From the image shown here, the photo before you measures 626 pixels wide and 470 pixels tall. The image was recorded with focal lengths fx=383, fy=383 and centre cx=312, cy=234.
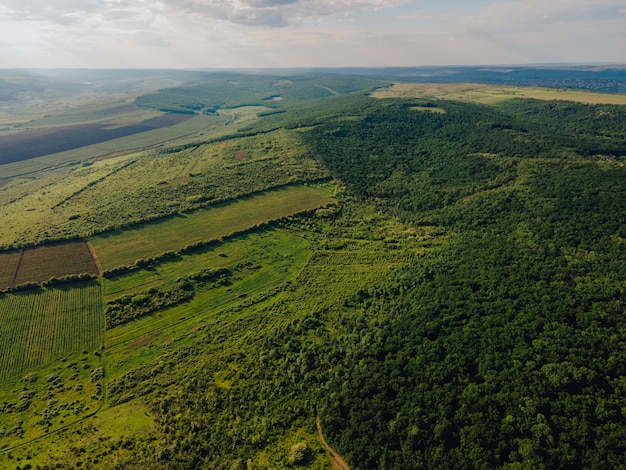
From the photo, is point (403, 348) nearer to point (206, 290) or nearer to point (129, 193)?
point (206, 290)

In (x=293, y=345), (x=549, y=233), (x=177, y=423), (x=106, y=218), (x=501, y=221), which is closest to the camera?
(x=177, y=423)

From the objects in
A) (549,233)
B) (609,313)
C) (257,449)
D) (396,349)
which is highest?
(549,233)

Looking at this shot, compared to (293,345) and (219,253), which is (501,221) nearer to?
(293,345)

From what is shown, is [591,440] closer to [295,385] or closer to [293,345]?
[295,385]

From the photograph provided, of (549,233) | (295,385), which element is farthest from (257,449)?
(549,233)

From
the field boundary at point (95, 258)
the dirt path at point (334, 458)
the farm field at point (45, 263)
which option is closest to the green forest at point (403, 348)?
the dirt path at point (334, 458)

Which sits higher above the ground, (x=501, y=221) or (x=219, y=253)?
(x=501, y=221)

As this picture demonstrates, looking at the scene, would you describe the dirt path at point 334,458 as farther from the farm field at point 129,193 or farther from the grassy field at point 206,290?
the farm field at point 129,193

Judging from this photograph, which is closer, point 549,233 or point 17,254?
point 549,233

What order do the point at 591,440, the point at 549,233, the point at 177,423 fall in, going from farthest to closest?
the point at 549,233, the point at 177,423, the point at 591,440
